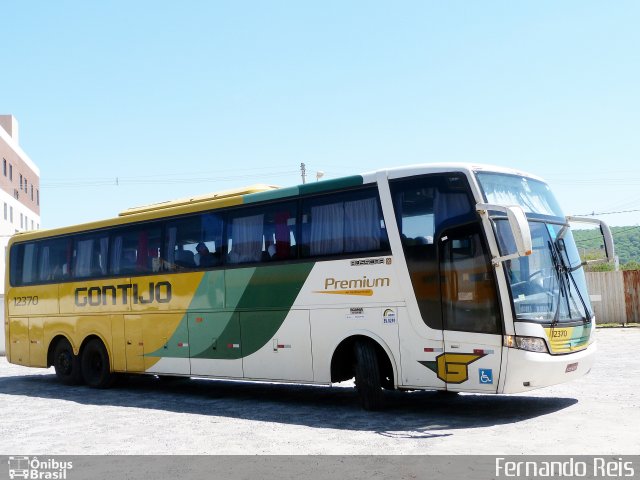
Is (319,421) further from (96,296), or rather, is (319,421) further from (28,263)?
(28,263)

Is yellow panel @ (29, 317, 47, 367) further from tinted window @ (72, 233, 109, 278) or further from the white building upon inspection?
the white building

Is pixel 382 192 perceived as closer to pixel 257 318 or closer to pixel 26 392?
pixel 257 318

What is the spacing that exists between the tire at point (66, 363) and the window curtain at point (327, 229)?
303 inches

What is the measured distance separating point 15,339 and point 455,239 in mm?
12708

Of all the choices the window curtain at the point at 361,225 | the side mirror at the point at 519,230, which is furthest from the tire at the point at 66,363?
the side mirror at the point at 519,230

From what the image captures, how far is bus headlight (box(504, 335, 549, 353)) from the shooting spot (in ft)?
31.1

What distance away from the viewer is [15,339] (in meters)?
18.2

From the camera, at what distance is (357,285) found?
11.1 meters

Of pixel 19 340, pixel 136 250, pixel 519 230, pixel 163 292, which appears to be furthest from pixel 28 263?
pixel 519 230

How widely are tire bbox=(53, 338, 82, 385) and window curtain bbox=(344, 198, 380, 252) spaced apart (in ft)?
27.4

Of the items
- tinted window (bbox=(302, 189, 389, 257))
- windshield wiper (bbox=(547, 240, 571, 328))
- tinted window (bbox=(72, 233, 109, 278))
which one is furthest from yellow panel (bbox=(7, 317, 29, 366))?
windshield wiper (bbox=(547, 240, 571, 328))

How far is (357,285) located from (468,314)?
189 centimetres

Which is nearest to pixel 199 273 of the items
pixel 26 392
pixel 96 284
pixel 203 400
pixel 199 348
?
pixel 199 348

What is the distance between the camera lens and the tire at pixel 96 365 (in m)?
15.8
